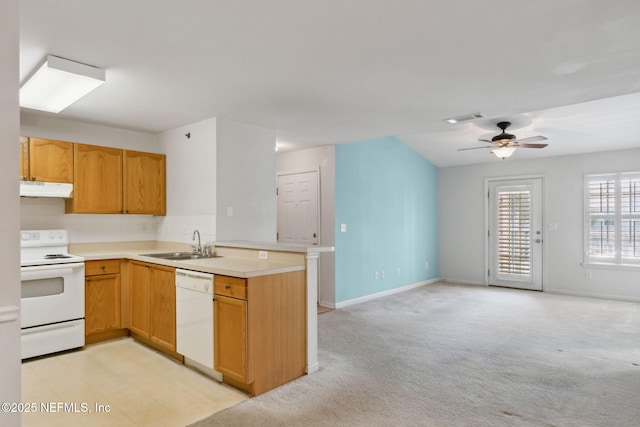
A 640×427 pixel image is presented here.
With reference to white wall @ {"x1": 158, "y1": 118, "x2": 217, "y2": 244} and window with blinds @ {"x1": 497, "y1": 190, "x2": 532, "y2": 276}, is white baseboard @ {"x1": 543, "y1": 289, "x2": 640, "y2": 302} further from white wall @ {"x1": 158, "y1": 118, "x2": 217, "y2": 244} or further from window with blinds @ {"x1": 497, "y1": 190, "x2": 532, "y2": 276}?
white wall @ {"x1": 158, "y1": 118, "x2": 217, "y2": 244}

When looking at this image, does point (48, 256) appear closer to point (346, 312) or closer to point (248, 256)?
point (248, 256)

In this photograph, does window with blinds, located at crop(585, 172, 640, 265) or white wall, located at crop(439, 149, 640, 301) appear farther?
white wall, located at crop(439, 149, 640, 301)

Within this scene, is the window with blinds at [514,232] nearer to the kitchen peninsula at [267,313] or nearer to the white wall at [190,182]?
the kitchen peninsula at [267,313]

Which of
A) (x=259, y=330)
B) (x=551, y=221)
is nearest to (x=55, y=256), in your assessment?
(x=259, y=330)

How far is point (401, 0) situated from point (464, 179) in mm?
6364

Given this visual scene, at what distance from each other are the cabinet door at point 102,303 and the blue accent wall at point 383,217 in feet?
9.25

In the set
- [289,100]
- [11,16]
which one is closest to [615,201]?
[289,100]

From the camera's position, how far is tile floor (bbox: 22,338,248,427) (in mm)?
2496

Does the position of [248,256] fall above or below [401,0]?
below

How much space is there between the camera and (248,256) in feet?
11.9

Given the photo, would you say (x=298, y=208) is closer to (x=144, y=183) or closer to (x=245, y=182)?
(x=245, y=182)

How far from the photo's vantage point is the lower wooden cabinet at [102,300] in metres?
3.88

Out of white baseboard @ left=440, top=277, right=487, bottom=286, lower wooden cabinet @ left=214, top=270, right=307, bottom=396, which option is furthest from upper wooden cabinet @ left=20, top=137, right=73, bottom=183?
white baseboard @ left=440, top=277, right=487, bottom=286

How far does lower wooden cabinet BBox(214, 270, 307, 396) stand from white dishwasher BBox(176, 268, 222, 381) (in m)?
0.09
